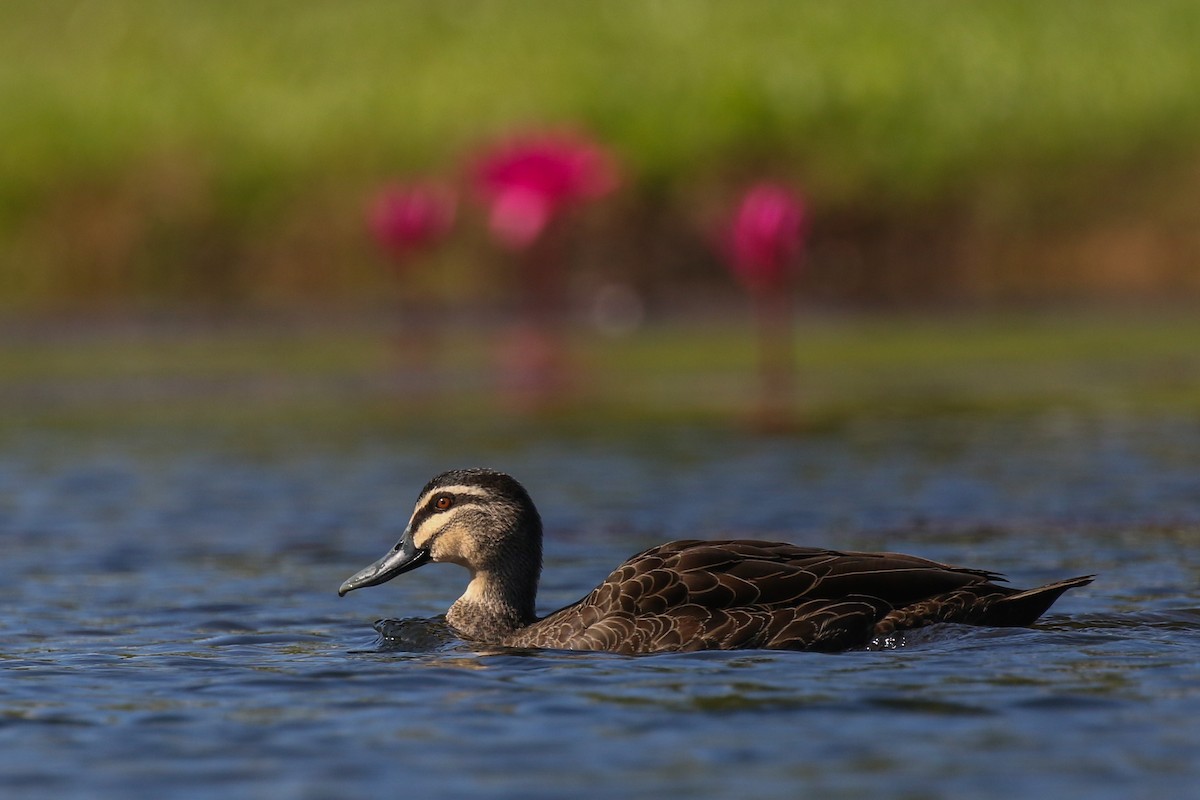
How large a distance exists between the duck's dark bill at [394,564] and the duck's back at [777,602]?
38.7 inches

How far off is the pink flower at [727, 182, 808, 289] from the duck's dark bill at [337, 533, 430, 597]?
8589mm

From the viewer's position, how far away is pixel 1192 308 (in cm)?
2206

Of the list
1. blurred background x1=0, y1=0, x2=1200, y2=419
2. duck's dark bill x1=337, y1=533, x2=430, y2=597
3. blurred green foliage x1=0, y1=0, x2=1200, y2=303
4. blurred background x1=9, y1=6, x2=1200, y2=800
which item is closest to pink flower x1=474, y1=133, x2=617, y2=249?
blurred background x1=9, y1=6, x2=1200, y2=800

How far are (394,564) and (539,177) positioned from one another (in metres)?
11.2

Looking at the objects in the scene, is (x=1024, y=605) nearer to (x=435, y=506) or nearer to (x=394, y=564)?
(x=435, y=506)

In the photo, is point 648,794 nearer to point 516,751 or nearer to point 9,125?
point 516,751

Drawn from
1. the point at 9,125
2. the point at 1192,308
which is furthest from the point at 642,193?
the point at 9,125

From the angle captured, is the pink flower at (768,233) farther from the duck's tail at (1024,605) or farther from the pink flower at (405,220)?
the duck's tail at (1024,605)

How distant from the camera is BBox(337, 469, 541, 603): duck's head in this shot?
10109mm

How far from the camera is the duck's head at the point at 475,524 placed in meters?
10.1

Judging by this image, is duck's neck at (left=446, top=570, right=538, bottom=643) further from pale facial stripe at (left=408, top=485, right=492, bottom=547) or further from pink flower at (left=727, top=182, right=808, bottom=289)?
pink flower at (left=727, top=182, right=808, bottom=289)

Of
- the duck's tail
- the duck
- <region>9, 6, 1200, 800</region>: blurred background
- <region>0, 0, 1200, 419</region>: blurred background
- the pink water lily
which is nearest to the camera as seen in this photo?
<region>9, 6, 1200, 800</region>: blurred background

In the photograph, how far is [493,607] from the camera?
991cm

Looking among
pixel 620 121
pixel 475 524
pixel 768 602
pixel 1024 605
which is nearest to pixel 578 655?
pixel 768 602
